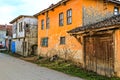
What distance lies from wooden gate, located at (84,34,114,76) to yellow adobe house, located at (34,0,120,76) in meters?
0.31

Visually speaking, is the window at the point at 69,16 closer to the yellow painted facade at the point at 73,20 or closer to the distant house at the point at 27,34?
the yellow painted facade at the point at 73,20

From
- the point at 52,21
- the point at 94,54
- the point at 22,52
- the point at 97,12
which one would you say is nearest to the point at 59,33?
the point at 52,21

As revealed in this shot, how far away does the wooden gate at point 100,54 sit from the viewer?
49.9 ft

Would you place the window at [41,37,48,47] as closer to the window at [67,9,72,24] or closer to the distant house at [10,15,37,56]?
the distant house at [10,15,37,56]

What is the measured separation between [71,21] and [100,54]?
23.5 ft

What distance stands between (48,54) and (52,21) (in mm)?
3812

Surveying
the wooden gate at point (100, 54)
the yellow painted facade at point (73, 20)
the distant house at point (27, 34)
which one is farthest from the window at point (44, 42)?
the wooden gate at point (100, 54)

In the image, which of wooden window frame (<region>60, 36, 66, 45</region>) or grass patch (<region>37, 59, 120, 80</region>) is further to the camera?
wooden window frame (<region>60, 36, 66, 45</region>)

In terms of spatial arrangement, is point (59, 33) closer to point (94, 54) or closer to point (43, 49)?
point (43, 49)

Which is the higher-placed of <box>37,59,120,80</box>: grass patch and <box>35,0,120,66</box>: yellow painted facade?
<box>35,0,120,66</box>: yellow painted facade

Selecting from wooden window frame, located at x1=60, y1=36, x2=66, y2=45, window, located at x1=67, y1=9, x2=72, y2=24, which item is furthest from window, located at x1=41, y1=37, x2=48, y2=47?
window, located at x1=67, y1=9, x2=72, y2=24

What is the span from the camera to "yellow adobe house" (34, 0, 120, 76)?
21000 mm

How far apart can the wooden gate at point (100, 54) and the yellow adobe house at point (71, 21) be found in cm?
31

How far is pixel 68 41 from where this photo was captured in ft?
75.1
